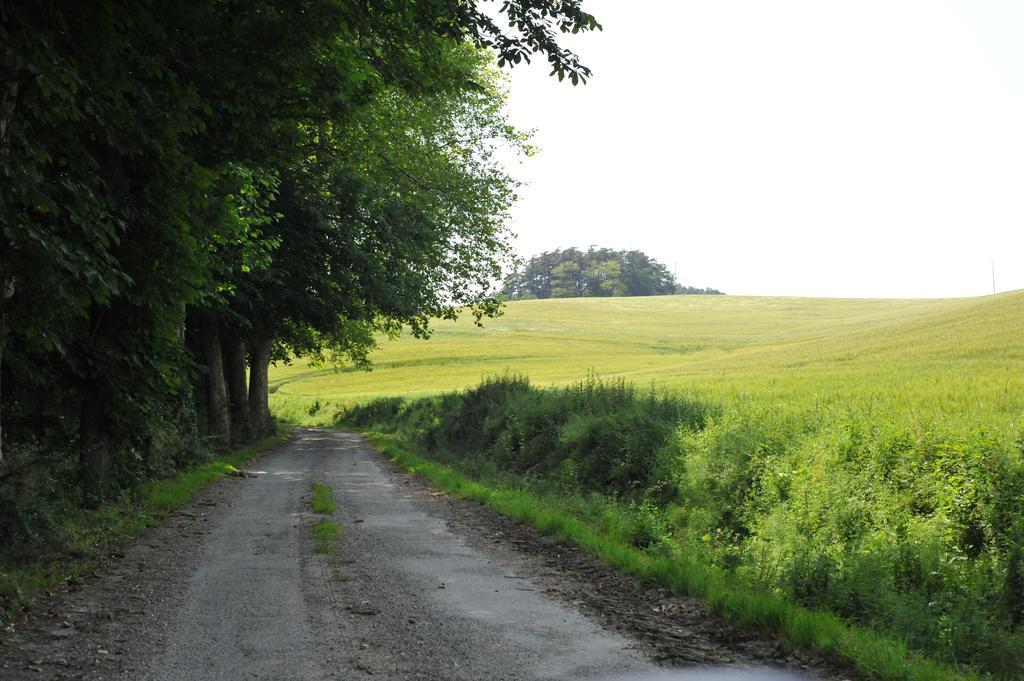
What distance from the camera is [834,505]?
988 cm

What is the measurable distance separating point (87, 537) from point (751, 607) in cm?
792

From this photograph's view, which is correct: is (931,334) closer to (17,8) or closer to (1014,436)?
(1014,436)

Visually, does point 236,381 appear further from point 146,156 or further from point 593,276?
point 593,276

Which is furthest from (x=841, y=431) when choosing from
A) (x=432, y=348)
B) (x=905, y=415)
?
(x=432, y=348)

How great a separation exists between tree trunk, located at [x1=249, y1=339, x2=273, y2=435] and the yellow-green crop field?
1451 cm

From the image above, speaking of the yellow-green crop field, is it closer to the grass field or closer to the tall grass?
the grass field

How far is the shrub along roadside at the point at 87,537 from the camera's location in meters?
7.50

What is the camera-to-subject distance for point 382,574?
8570 millimetres

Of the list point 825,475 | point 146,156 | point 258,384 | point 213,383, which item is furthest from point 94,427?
point 258,384

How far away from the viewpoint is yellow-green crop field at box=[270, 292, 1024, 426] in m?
18.3

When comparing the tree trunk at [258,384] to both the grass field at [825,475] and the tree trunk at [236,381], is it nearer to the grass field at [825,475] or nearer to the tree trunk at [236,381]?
the tree trunk at [236,381]

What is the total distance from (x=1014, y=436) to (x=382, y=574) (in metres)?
7.52

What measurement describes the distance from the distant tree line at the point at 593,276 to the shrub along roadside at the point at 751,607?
15436 centimetres

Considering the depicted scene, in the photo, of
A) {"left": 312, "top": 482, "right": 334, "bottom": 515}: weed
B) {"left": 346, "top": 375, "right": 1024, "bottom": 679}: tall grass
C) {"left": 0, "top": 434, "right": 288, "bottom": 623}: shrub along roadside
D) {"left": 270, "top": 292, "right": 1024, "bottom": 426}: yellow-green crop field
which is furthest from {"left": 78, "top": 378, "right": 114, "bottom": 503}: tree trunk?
{"left": 270, "top": 292, "right": 1024, "bottom": 426}: yellow-green crop field
